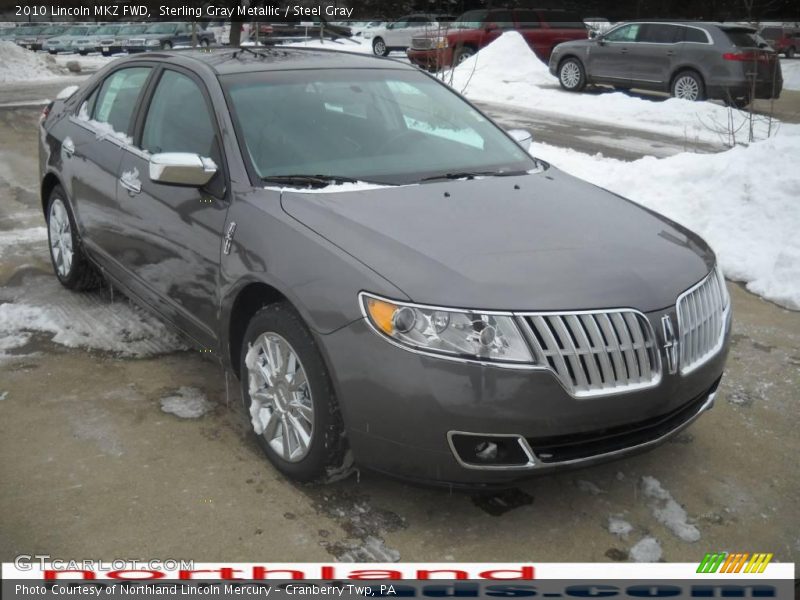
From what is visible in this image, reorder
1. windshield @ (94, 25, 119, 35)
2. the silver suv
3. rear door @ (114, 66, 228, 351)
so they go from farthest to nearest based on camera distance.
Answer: windshield @ (94, 25, 119, 35)
the silver suv
rear door @ (114, 66, 228, 351)

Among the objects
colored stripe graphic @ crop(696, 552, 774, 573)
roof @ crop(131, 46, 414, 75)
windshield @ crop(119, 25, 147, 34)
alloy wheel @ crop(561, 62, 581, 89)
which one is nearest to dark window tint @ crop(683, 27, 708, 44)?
alloy wheel @ crop(561, 62, 581, 89)

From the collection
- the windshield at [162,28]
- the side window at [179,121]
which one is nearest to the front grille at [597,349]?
the side window at [179,121]

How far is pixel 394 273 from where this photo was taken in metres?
2.93

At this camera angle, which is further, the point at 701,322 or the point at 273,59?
the point at 273,59

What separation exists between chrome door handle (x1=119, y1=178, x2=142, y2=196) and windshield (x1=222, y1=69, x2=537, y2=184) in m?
0.71

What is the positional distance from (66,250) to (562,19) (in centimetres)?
2166

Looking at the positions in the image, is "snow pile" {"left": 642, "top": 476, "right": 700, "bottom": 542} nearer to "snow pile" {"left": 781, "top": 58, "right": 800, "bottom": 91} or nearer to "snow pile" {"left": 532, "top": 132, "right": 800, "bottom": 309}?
"snow pile" {"left": 532, "top": 132, "right": 800, "bottom": 309}

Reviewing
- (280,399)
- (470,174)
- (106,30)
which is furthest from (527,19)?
(106,30)

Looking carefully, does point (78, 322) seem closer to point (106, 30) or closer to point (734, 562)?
point (734, 562)

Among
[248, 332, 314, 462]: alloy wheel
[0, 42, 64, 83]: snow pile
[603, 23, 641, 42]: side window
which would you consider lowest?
[0, 42, 64, 83]: snow pile

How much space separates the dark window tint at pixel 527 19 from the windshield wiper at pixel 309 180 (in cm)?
2159

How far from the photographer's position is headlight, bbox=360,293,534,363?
2.77 metres

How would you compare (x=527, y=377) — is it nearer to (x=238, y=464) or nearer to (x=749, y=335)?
(x=238, y=464)

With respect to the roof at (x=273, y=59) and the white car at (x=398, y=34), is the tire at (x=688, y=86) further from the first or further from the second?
the white car at (x=398, y=34)
